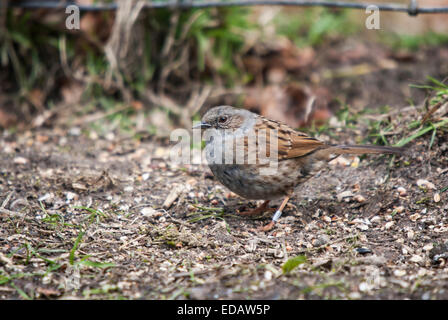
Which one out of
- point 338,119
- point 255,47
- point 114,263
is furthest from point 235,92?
point 114,263

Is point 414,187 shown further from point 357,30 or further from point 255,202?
point 357,30

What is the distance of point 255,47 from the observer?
6469 mm

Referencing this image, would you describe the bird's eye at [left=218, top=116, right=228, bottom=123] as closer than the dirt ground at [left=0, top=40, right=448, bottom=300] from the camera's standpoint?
No

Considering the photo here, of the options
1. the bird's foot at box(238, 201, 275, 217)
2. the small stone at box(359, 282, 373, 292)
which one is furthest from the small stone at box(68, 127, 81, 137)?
the small stone at box(359, 282, 373, 292)

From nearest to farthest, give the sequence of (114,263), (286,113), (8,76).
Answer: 1. (114,263)
2. (286,113)
3. (8,76)

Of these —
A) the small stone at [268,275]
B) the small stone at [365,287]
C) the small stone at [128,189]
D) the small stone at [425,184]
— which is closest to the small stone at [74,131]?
the small stone at [128,189]

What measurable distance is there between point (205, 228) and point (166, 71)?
2.69 metres

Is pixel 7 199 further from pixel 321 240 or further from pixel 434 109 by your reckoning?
pixel 434 109

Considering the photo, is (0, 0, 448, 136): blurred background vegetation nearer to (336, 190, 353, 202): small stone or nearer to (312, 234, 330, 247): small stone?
(336, 190, 353, 202): small stone

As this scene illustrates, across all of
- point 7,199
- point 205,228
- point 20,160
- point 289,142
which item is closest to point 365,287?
point 205,228

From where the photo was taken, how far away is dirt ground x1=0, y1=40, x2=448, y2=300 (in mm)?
2965

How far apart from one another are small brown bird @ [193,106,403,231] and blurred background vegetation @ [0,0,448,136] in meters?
1.26

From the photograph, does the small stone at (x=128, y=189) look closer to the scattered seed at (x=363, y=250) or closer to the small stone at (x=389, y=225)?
the scattered seed at (x=363, y=250)
